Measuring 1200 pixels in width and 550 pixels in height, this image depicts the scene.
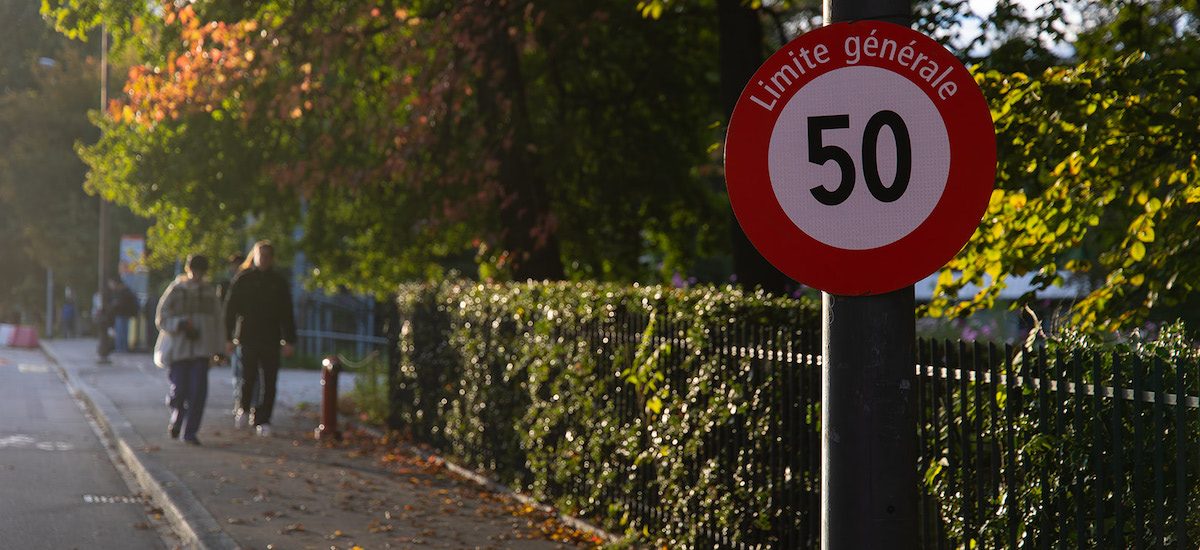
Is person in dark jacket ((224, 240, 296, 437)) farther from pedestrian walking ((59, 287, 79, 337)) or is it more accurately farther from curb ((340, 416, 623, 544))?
→ pedestrian walking ((59, 287, 79, 337))

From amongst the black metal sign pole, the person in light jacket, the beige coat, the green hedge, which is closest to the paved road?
the person in light jacket

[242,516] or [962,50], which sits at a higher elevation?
[962,50]

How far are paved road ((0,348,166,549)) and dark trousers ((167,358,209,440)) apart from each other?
850 millimetres

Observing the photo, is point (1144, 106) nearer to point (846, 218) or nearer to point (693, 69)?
point (846, 218)

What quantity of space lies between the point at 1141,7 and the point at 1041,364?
4.88 m

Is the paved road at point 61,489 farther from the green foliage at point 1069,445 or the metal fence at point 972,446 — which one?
the green foliage at point 1069,445

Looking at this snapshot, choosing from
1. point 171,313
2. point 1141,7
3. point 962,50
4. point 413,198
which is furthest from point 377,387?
point 1141,7

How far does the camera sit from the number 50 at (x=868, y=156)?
3.54 metres

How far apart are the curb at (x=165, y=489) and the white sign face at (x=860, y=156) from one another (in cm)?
555

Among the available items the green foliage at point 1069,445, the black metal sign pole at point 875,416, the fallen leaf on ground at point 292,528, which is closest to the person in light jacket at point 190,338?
→ the fallen leaf on ground at point 292,528

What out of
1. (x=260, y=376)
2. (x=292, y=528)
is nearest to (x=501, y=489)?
(x=292, y=528)

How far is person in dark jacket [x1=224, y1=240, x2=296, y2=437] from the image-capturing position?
14.7 metres

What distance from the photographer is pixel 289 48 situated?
14.6m

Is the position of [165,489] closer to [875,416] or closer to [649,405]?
[649,405]
